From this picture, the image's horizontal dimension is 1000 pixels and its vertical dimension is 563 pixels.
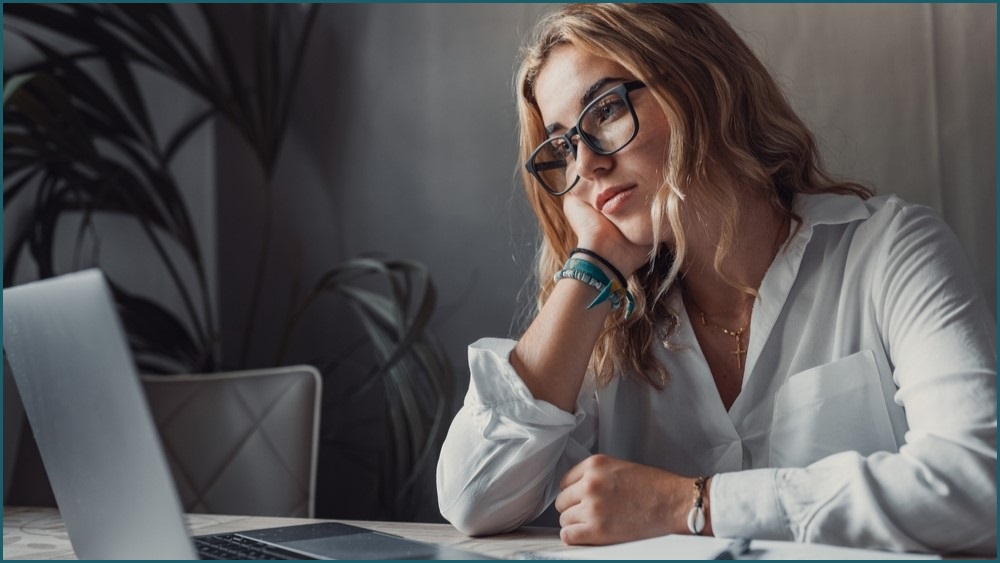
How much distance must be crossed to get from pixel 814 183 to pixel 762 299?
0.82ft

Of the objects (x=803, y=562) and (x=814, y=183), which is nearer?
(x=803, y=562)

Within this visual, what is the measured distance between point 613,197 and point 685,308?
24 centimetres

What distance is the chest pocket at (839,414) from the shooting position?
133 cm

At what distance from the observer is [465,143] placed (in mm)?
2779

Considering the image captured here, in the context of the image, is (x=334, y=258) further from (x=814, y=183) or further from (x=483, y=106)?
(x=814, y=183)

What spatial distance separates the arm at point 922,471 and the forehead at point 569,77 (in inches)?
22.1

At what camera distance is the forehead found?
147 centimetres

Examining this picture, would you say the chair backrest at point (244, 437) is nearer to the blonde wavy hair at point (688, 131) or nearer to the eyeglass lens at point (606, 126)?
the blonde wavy hair at point (688, 131)

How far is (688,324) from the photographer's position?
1.54 meters

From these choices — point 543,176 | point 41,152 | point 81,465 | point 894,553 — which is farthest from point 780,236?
point 41,152

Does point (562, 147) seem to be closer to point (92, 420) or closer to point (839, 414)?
point (839, 414)

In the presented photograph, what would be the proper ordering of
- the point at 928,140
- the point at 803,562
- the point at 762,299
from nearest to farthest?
1. the point at 803,562
2. the point at 762,299
3. the point at 928,140

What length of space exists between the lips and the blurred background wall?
2.90ft

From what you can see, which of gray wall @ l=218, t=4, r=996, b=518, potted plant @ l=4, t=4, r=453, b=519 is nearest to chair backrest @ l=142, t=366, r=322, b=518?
potted plant @ l=4, t=4, r=453, b=519
